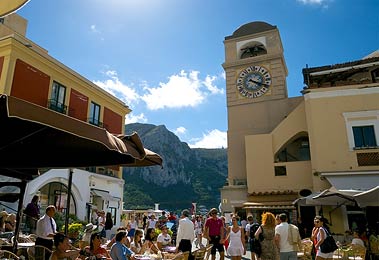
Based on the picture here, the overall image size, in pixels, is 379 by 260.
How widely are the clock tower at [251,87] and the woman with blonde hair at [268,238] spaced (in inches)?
586

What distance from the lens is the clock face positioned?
79.5ft

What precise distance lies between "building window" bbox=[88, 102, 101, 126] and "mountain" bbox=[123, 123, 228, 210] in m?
54.4

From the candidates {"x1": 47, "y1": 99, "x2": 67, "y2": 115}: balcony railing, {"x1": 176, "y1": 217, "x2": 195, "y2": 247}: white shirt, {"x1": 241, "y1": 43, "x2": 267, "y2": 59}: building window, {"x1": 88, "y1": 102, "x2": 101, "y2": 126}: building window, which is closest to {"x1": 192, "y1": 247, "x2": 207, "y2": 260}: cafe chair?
{"x1": 176, "y1": 217, "x2": 195, "y2": 247}: white shirt

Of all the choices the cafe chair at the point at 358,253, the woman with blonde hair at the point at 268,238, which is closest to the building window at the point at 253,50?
the cafe chair at the point at 358,253

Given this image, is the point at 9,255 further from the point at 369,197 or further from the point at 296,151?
the point at 296,151

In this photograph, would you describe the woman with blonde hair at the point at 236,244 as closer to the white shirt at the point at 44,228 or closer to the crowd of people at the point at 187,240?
the crowd of people at the point at 187,240

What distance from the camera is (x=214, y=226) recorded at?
27.8 ft

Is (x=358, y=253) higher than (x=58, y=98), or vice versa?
(x=58, y=98)

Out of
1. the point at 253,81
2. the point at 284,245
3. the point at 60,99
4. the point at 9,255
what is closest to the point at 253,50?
the point at 253,81

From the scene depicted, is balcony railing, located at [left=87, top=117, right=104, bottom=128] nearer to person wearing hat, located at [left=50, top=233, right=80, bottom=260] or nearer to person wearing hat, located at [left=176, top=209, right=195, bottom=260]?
person wearing hat, located at [left=176, top=209, right=195, bottom=260]

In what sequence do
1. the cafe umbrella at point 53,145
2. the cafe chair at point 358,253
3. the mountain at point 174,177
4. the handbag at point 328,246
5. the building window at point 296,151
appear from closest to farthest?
1. the cafe umbrella at point 53,145
2. the handbag at point 328,246
3. the cafe chair at point 358,253
4. the building window at point 296,151
5. the mountain at point 174,177

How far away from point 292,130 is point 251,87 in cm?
563

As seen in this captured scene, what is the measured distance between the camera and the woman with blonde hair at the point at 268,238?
694 cm

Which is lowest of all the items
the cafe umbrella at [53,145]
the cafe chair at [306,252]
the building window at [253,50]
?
the cafe chair at [306,252]
